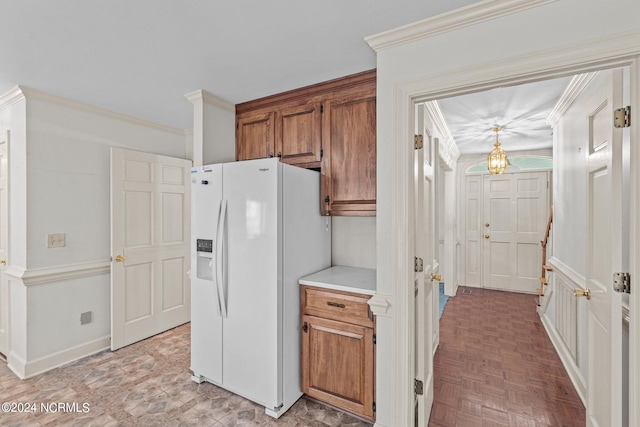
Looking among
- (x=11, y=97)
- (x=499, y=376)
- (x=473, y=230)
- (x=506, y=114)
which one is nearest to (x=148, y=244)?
(x=11, y=97)

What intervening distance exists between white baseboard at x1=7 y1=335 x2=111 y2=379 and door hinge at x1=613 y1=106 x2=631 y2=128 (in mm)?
4148

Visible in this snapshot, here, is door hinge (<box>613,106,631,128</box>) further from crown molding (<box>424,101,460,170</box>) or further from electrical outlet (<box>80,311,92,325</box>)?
electrical outlet (<box>80,311,92,325</box>)

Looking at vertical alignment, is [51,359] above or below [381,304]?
below

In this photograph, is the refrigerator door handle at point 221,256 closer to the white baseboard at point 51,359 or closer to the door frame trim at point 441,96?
the door frame trim at point 441,96

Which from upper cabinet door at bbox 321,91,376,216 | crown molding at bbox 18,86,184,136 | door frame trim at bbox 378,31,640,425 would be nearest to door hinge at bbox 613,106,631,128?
door frame trim at bbox 378,31,640,425

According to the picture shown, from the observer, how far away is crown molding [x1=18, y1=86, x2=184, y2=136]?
2.49m

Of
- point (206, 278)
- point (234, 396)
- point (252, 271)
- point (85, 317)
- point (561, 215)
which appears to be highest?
point (561, 215)

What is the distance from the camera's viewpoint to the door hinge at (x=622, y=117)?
1.28 metres

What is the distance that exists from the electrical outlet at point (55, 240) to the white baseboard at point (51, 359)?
0.94m

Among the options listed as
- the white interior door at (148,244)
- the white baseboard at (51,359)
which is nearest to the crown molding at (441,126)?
the white interior door at (148,244)

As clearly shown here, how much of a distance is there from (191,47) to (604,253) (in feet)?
8.29

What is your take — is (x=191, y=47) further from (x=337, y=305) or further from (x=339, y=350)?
(x=339, y=350)

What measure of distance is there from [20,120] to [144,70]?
1.33 metres

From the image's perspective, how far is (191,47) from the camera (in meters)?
A: 1.82
